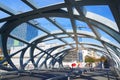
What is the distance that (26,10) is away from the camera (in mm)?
Answer: 17344

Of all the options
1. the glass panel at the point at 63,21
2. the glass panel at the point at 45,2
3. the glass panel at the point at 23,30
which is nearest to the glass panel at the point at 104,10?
the glass panel at the point at 45,2

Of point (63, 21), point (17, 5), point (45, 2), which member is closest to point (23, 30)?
point (63, 21)

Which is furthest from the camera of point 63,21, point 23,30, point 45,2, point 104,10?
point 23,30

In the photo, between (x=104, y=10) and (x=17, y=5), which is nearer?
(x=104, y=10)

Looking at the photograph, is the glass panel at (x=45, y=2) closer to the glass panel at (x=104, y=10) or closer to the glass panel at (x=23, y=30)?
the glass panel at (x=104, y=10)

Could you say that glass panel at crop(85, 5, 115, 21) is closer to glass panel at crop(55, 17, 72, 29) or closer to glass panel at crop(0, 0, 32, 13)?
glass panel at crop(55, 17, 72, 29)

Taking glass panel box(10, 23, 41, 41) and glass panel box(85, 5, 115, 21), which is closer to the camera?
glass panel box(85, 5, 115, 21)

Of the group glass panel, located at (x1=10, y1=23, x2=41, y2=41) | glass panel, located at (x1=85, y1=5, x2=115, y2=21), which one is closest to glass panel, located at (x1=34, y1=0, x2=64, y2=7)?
glass panel, located at (x1=85, y1=5, x2=115, y2=21)

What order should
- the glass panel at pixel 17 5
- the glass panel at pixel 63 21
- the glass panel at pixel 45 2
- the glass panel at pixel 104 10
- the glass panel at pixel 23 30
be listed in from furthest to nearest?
1. the glass panel at pixel 23 30
2. the glass panel at pixel 63 21
3. the glass panel at pixel 17 5
4. the glass panel at pixel 45 2
5. the glass panel at pixel 104 10

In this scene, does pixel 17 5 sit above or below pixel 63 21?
above

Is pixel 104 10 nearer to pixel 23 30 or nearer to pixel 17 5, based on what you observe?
pixel 17 5

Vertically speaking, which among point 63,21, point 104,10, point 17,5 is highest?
point 17,5

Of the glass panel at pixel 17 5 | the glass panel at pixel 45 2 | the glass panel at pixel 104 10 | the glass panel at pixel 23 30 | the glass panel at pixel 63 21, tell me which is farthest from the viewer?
the glass panel at pixel 23 30

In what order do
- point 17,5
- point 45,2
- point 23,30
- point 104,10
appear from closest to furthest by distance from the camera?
point 104,10, point 45,2, point 17,5, point 23,30
